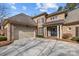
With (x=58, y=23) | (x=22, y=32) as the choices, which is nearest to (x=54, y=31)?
(x=58, y=23)

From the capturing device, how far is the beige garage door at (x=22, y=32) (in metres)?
3.74

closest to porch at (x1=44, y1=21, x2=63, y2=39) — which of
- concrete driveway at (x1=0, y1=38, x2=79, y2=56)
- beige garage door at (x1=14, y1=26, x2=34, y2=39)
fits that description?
concrete driveway at (x1=0, y1=38, x2=79, y2=56)

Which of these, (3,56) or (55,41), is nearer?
(3,56)

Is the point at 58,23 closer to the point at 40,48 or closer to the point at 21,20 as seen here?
the point at 40,48

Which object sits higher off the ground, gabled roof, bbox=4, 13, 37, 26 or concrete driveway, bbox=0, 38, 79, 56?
gabled roof, bbox=4, 13, 37, 26

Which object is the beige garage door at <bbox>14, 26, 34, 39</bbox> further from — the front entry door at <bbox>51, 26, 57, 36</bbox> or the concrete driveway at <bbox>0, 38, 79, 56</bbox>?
the front entry door at <bbox>51, 26, 57, 36</bbox>

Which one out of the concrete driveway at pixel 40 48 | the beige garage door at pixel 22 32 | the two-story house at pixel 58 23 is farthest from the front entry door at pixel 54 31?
the beige garage door at pixel 22 32

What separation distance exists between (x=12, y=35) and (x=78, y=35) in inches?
70.2

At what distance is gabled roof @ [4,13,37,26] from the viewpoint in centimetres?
360

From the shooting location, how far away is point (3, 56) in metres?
3.41

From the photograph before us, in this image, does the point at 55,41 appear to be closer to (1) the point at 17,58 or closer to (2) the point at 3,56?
(1) the point at 17,58

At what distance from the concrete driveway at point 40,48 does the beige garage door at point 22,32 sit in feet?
0.49

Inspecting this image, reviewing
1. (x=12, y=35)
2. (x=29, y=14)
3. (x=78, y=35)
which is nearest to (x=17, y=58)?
(x=12, y=35)

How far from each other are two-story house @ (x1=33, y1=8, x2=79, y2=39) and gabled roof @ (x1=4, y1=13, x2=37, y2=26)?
0.15 metres
